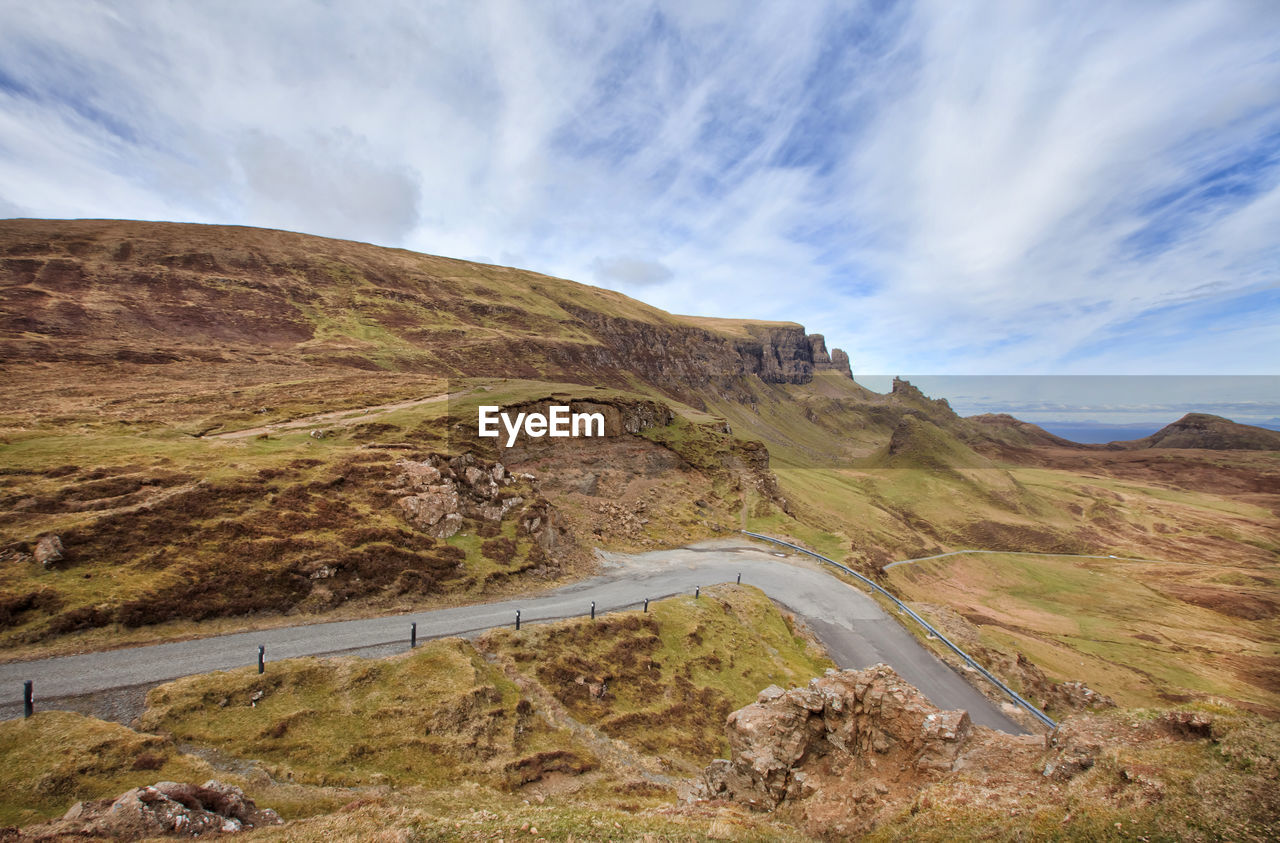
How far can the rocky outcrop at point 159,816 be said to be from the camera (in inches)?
312

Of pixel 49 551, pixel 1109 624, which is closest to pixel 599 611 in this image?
pixel 49 551

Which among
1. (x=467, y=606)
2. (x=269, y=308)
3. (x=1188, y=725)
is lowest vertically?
(x=467, y=606)

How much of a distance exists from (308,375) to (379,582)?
51002 millimetres

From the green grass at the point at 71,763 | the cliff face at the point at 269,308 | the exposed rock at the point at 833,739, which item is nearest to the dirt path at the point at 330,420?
the green grass at the point at 71,763

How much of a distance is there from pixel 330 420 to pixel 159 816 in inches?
1456

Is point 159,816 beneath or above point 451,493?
beneath

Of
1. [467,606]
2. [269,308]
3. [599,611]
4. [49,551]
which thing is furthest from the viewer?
[269,308]

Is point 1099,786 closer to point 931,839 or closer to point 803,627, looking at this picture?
point 931,839

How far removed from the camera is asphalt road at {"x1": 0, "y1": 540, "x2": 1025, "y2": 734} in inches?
571

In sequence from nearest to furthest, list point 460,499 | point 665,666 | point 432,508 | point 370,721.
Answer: point 370,721
point 665,666
point 432,508
point 460,499

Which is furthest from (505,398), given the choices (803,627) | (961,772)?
(961,772)

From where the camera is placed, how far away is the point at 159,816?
8.46m

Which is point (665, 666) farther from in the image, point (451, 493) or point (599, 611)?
point (451, 493)

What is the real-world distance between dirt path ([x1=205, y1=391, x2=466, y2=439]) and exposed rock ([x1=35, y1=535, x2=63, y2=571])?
16.2 metres
